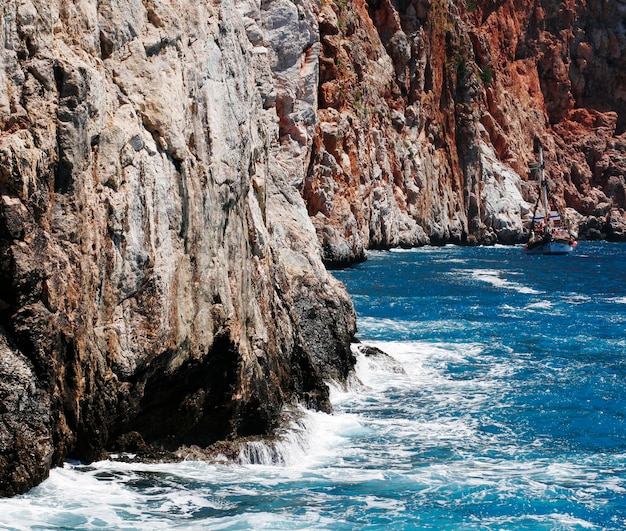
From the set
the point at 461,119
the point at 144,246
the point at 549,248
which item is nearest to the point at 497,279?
the point at 549,248

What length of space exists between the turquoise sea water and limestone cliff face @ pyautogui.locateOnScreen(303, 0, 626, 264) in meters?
24.9

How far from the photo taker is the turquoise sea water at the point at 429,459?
1083cm

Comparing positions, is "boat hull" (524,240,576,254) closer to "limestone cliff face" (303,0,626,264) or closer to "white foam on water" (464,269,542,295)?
"limestone cliff face" (303,0,626,264)

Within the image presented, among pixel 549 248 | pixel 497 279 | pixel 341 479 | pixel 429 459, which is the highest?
pixel 549 248

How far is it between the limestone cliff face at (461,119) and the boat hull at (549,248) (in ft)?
28.2

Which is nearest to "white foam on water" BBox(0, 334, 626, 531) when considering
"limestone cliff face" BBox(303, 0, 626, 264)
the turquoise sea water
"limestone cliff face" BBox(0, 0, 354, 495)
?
the turquoise sea water

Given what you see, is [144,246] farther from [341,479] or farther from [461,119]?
[461,119]

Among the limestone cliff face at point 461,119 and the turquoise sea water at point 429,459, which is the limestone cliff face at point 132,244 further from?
the limestone cliff face at point 461,119

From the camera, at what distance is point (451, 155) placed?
7988cm

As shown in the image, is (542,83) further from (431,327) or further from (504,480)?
(504,480)

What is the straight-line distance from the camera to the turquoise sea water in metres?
10.8

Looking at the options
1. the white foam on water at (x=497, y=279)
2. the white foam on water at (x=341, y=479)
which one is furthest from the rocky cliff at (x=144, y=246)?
the white foam on water at (x=497, y=279)

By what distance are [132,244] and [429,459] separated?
586cm

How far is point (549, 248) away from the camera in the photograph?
227 ft
